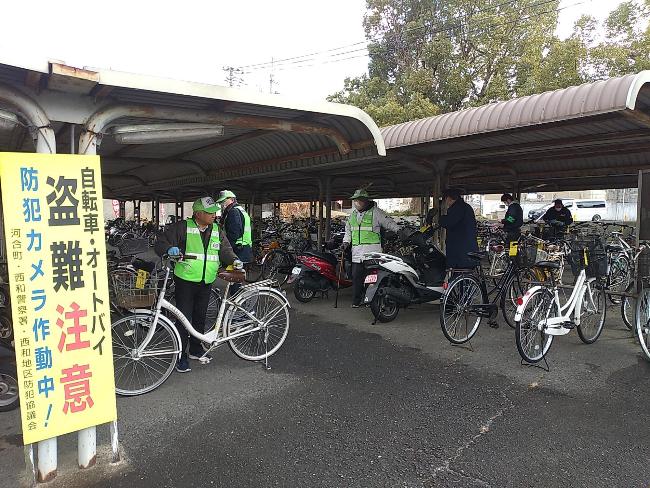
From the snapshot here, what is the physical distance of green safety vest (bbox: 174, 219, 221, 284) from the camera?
402 centimetres

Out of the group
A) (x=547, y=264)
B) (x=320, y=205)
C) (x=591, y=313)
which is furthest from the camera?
(x=320, y=205)

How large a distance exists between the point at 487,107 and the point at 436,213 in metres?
2.86

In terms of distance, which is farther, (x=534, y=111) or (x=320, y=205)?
(x=320, y=205)

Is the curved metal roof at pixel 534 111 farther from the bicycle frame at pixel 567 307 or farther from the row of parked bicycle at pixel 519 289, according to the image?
the bicycle frame at pixel 567 307

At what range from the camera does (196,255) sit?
4004mm

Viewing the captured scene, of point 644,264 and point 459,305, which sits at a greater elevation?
point 644,264

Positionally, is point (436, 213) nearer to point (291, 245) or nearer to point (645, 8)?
point (291, 245)

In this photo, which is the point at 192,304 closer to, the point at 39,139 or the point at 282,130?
the point at 282,130

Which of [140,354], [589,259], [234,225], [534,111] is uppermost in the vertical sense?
[534,111]

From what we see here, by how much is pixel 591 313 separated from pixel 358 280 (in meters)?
3.17

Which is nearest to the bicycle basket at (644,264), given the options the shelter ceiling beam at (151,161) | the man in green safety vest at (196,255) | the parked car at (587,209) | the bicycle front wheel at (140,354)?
the man in green safety vest at (196,255)

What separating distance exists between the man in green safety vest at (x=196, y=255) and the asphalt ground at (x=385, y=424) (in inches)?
26.7

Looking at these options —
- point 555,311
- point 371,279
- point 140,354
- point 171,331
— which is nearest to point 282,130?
point 171,331

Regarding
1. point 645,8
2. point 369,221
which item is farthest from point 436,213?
point 645,8
